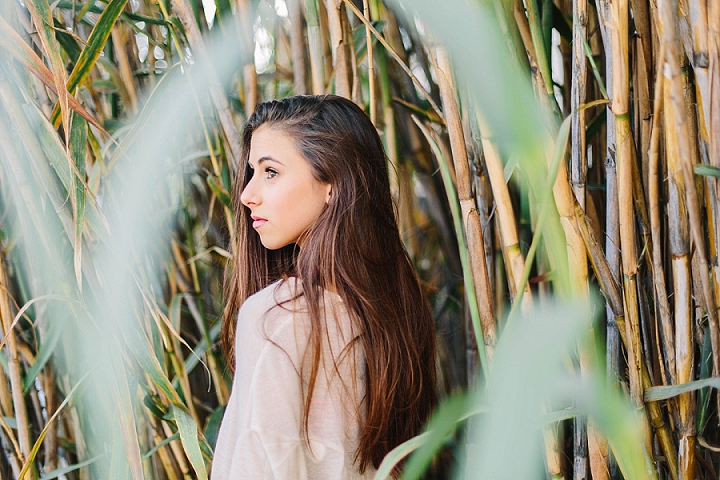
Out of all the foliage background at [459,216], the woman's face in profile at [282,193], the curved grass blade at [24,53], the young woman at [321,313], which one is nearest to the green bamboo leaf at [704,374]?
the foliage background at [459,216]

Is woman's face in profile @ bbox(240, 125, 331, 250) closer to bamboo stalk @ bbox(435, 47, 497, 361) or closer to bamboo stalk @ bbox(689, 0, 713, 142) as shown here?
bamboo stalk @ bbox(435, 47, 497, 361)

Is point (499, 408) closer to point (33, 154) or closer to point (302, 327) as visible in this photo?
point (302, 327)

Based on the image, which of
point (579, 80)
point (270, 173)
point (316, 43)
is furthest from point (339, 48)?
point (579, 80)

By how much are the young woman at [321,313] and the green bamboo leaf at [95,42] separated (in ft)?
0.59

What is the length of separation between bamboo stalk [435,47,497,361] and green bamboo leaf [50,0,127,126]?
24cm

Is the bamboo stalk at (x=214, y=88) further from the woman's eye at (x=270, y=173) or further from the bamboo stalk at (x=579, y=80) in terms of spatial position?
the bamboo stalk at (x=579, y=80)

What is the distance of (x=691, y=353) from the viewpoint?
1.32 feet

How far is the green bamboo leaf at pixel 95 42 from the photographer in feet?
1.48

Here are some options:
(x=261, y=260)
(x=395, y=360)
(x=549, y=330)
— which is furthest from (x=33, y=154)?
(x=549, y=330)

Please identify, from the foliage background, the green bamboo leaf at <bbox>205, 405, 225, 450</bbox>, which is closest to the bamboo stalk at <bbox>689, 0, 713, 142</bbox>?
the foliage background

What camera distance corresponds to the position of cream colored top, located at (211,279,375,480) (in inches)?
19.0

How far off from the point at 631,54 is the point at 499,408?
35 centimetres

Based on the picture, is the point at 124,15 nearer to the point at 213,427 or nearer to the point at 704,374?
the point at 213,427

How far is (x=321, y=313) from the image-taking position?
53cm
